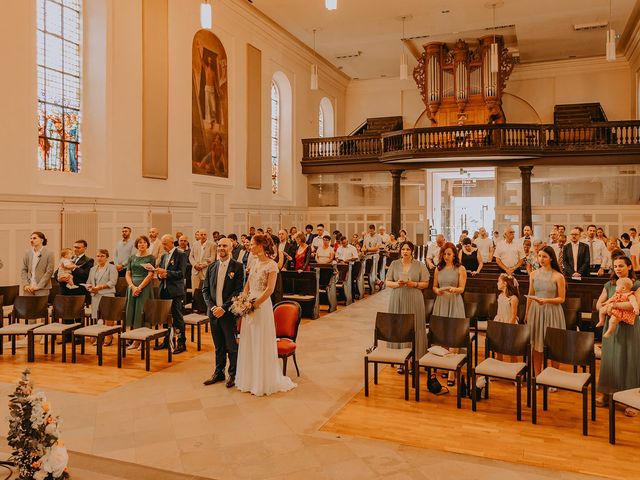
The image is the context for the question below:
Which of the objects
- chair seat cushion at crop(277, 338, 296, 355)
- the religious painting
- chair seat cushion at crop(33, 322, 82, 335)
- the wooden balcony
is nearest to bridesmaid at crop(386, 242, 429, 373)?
chair seat cushion at crop(277, 338, 296, 355)

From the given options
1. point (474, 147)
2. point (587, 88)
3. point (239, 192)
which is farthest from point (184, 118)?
point (587, 88)

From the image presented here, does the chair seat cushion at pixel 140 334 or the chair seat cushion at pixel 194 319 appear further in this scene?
the chair seat cushion at pixel 194 319

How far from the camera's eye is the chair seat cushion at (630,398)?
461 centimetres

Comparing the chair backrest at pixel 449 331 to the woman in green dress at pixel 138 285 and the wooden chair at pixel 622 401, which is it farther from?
the woman in green dress at pixel 138 285

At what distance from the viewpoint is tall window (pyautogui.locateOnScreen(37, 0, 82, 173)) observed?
10.7 m

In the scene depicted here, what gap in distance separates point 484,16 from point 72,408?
17049mm

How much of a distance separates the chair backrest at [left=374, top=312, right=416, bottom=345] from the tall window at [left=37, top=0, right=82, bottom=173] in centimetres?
777

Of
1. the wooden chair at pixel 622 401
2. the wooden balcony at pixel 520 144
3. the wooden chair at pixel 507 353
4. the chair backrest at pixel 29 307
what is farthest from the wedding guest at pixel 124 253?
the wooden balcony at pixel 520 144

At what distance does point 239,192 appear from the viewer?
16.4 metres

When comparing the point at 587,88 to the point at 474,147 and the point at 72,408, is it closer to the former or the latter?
the point at 474,147

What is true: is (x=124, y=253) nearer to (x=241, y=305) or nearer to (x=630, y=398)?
(x=241, y=305)

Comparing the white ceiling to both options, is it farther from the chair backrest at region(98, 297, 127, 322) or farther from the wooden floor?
the wooden floor

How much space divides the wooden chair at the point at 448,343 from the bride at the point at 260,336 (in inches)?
65.3

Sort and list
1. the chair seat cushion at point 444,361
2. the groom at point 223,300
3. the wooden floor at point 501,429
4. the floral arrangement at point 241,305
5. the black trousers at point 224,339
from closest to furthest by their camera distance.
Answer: the wooden floor at point 501,429, the chair seat cushion at point 444,361, the floral arrangement at point 241,305, the groom at point 223,300, the black trousers at point 224,339
